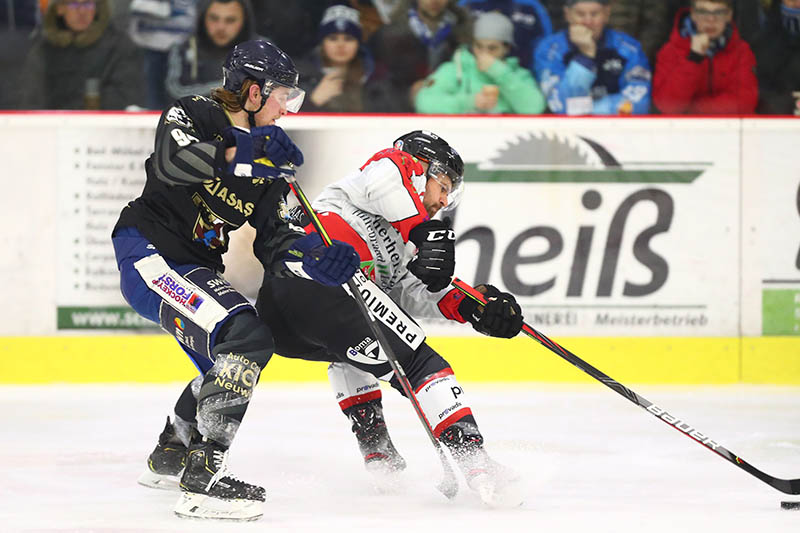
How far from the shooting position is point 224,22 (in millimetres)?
5570

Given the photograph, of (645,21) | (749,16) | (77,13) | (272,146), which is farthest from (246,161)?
(749,16)

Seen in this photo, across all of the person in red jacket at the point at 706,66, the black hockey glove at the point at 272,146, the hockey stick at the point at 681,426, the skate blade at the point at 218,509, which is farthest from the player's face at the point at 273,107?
the person in red jacket at the point at 706,66

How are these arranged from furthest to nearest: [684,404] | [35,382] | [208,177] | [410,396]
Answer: [35,382], [684,404], [410,396], [208,177]

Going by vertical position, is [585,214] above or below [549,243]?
above

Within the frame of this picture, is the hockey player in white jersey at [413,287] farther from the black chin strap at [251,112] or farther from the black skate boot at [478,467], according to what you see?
the black chin strap at [251,112]

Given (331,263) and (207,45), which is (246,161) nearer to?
(331,263)

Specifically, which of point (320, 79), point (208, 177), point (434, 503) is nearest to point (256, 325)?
point (208, 177)

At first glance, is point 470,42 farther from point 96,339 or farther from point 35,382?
point 35,382

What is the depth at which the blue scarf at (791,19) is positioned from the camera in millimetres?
5594

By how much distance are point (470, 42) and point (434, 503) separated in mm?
3234

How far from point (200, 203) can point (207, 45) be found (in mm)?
2849

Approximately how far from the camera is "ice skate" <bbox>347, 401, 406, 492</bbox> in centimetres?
328

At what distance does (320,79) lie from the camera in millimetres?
5602

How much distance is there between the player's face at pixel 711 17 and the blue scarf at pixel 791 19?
29 cm
